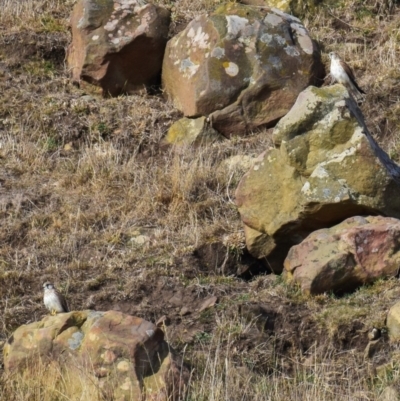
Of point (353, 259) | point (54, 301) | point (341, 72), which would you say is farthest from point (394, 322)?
point (341, 72)

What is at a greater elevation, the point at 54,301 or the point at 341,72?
the point at 341,72

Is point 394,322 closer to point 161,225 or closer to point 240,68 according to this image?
point 161,225

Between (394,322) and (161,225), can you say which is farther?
(161,225)

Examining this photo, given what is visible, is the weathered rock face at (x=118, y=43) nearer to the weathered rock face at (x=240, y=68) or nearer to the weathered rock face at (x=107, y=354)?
the weathered rock face at (x=240, y=68)

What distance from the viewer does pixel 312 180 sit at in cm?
767

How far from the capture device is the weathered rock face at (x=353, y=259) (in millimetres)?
7227

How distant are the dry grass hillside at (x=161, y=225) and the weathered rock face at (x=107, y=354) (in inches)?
6.3

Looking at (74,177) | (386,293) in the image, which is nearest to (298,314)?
(386,293)

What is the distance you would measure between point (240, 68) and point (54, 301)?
14.1ft

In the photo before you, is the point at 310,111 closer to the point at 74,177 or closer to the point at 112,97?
the point at 74,177

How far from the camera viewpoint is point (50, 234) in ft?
28.2

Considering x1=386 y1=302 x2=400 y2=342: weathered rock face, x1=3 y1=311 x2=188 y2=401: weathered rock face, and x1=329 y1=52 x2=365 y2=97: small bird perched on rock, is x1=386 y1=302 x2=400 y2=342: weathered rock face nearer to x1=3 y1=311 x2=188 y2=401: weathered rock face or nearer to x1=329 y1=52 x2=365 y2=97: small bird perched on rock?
x1=3 y1=311 x2=188 y2=401: weathered rock face

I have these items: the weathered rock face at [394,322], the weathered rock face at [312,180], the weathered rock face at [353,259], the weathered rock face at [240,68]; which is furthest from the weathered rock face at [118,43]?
the weathered rock face at [394,322]

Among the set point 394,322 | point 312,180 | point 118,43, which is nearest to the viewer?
point 394,322
